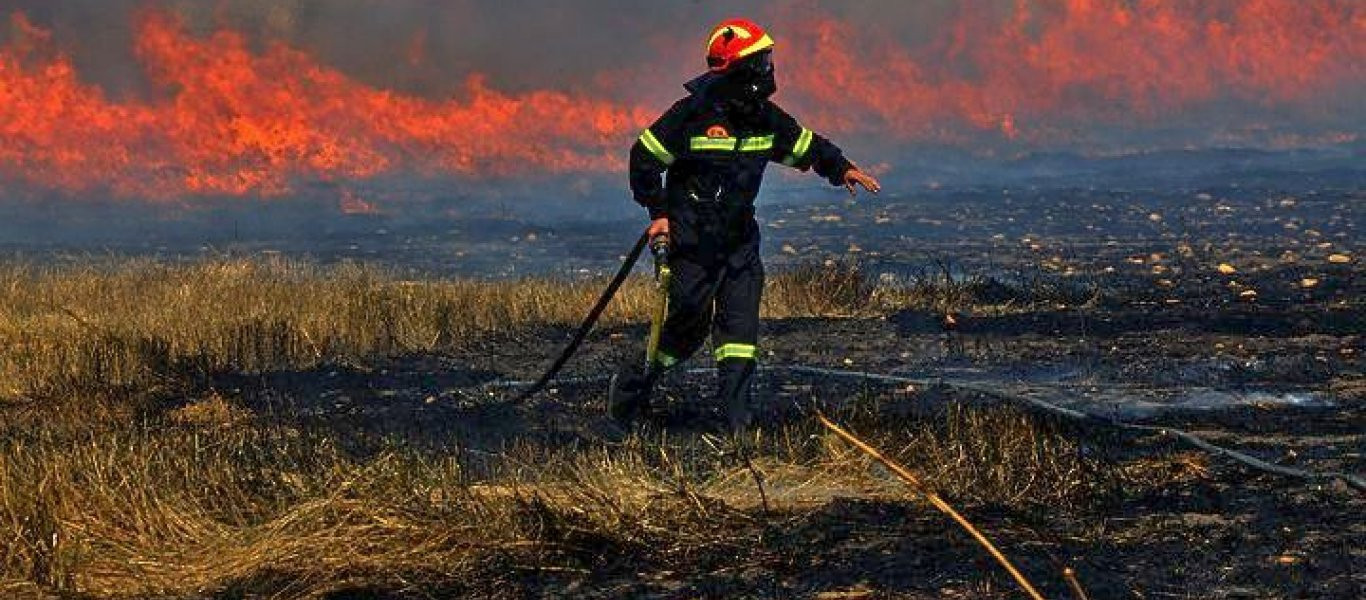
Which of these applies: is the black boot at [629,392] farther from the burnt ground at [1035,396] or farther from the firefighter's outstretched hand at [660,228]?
the firefighter's outstretched hand at [660,228]

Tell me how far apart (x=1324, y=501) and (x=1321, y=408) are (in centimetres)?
324

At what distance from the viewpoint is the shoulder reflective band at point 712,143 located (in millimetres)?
7039

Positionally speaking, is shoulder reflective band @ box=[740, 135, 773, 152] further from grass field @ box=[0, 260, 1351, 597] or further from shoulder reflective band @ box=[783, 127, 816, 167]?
grass field @ box=[0, 260, 1351, 597]

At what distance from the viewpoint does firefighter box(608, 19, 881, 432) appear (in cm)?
700

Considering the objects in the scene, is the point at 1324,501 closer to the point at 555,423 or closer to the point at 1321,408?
the point at 1321,408

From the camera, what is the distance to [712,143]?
23.1ft

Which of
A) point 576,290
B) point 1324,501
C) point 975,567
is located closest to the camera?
point 975,567

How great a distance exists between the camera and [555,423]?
8.45 m

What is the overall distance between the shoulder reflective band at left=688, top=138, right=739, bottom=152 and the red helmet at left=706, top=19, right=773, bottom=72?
299 millimetres

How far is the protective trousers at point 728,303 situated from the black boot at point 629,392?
0.47 m

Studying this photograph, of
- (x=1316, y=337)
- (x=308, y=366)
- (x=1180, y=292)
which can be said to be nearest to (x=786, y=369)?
(x=308, y=366)

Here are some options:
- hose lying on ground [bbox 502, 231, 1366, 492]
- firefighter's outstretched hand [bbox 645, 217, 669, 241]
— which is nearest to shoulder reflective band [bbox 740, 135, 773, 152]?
firefighter's outstretched hand [bbox 645, 217, 669, 241]

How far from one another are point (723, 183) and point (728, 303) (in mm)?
573

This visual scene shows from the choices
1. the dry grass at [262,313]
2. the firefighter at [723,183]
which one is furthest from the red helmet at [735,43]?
the dry grass at [262,313]
